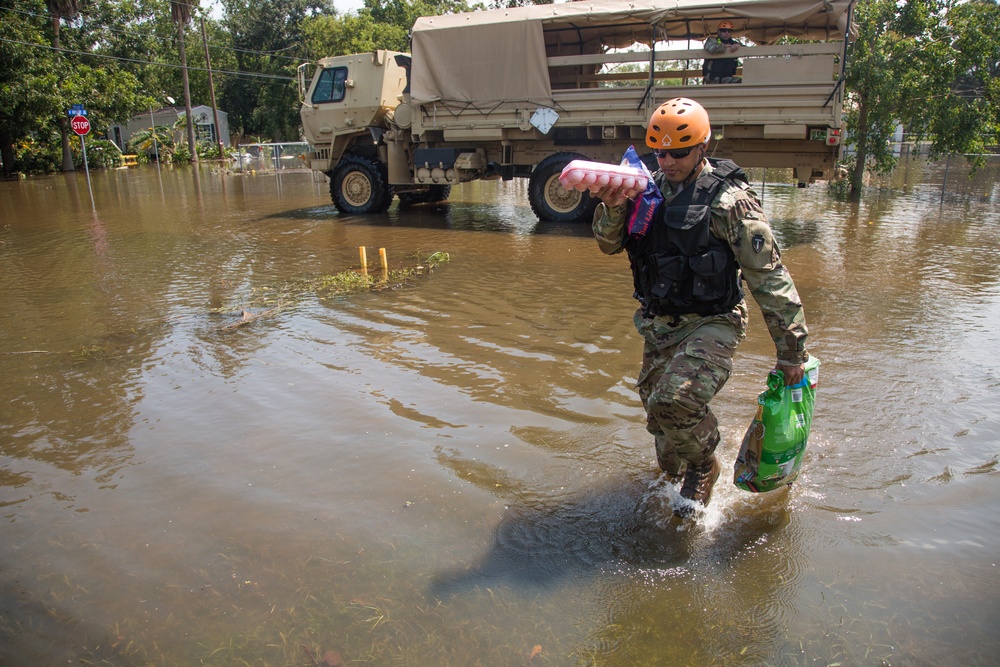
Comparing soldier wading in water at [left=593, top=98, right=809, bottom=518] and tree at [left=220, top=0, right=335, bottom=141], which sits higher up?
tree at [left=220, top=0, right=335, bottom=141]

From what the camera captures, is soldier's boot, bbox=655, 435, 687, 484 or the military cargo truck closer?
soldier's boot, bbox=655, 435, 687, 484

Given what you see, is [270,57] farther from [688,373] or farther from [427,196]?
[688,373]

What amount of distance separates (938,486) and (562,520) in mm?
1859

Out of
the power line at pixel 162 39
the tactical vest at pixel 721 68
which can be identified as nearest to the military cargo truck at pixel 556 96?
the tactical vest at pixel 721 68

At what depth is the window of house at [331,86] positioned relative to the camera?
13.1 meters

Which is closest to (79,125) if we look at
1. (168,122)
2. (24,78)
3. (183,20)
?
(24,78)

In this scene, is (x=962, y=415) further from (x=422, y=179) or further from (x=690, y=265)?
Result: (x=422, y=179)

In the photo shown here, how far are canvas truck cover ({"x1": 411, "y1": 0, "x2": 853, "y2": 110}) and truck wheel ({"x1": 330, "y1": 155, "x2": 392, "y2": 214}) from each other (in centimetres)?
183

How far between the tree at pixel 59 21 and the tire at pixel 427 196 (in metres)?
19.3

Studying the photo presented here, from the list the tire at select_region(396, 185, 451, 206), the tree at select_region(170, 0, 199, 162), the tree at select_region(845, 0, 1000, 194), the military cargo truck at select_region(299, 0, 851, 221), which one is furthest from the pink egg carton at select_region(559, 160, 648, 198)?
the tree at select_region(170, 0, 199, 162)

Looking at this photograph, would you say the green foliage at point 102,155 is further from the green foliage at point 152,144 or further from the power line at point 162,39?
the power line at point 162,39

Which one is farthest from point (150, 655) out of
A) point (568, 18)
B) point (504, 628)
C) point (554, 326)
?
point (568, 18)

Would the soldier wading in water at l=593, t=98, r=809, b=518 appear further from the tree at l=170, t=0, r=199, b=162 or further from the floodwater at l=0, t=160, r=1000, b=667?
the tree at l=170, t=0, r=199, b=162

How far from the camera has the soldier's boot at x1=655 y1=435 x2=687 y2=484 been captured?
3.34 meters
